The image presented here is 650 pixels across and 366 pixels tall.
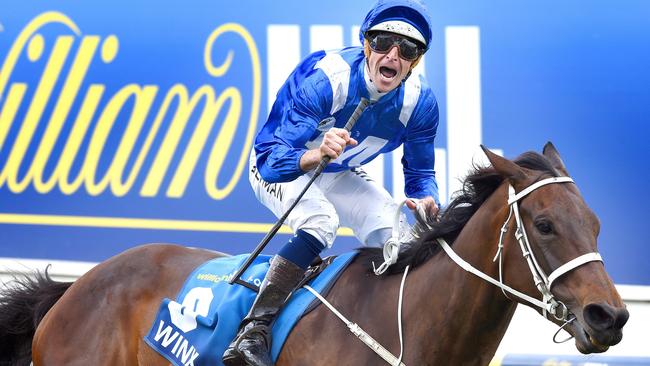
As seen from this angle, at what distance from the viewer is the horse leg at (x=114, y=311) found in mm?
4359

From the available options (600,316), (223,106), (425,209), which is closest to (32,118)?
(223,106)

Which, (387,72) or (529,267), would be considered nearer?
(529,267)

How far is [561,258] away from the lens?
125 inches

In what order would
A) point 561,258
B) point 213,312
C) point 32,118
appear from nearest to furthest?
point 561,258 < point 213,312 < point 32,118

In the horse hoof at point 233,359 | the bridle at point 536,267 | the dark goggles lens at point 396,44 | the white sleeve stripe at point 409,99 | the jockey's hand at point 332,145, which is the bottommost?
the horse hoof at point 233,359

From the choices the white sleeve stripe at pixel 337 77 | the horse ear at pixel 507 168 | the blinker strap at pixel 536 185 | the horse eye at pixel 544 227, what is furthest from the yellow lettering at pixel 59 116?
the horse eye at pixel 544 227

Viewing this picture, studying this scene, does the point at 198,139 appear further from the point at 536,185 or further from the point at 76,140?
the point at 536,185

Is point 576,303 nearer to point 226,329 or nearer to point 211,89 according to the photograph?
point 226,329

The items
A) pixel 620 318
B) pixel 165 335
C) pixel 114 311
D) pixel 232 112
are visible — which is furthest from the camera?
pixel 232 112

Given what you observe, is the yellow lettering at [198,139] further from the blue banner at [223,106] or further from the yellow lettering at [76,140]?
the yellow lettering at [76,140]

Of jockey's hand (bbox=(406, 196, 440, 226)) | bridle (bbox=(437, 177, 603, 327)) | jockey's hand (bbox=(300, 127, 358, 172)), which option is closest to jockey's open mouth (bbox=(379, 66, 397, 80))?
jockey's hand (bbox=(300, 127, 358, 172))

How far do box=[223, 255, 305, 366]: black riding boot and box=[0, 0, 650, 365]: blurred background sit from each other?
2.51 metres

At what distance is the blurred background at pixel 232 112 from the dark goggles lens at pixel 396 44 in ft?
8.26

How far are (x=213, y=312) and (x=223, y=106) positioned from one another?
285 centimetres
